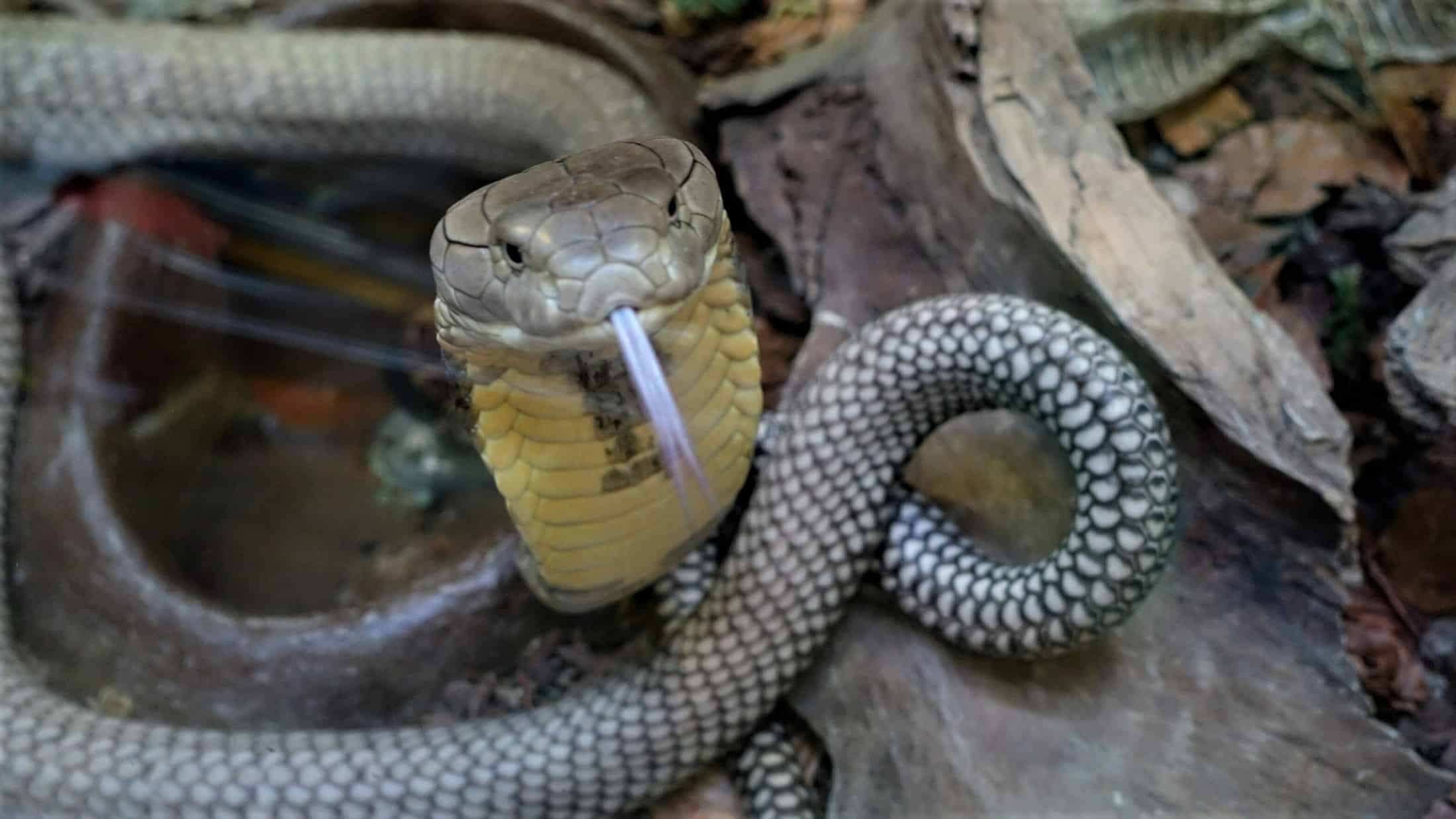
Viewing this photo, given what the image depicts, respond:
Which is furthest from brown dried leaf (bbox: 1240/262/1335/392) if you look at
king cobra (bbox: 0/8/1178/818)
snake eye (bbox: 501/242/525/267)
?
snake eye (bbox: 501/242/525/267)

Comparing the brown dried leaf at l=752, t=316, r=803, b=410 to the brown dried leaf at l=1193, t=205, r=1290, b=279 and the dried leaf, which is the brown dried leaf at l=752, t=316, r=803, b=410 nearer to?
the brown dried leaf at l=1193, t=205, r=1290, b=279

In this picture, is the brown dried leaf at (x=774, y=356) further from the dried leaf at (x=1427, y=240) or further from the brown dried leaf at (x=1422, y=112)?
the brown dried leaf at (x=1422, y=112)

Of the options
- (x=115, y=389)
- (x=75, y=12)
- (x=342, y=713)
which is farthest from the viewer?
(x=75, y=12)

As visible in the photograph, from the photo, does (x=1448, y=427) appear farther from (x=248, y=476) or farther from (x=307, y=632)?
(x=248, y=476)

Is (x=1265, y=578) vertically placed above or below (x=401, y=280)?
above

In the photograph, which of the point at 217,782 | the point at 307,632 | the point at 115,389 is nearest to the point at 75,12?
the point at 115,389

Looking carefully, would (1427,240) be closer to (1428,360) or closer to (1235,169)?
(1428,360)

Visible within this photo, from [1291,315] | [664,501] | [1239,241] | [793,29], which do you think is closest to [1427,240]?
[1291,315]
